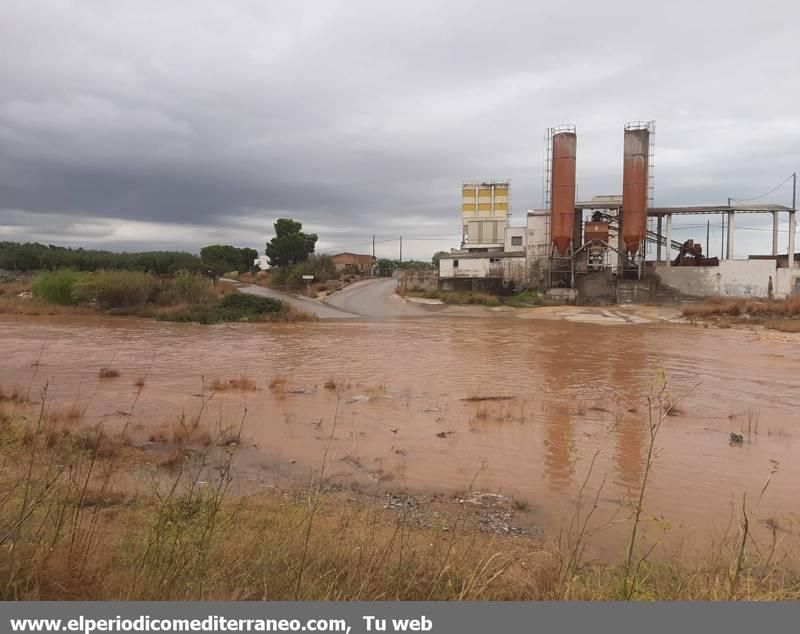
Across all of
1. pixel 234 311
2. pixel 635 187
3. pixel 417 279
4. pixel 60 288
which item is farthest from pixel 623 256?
pixel 60 288

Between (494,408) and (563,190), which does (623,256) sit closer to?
(563,190)

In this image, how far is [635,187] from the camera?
130ft

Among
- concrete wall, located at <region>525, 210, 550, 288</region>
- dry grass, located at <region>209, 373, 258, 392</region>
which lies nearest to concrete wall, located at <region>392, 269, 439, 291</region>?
concrete wall, located at <region>525, 210, 550, 288</region>

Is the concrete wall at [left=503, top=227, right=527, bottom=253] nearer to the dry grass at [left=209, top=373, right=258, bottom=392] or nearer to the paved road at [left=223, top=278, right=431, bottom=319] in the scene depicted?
the paved road at [left=223, top=278, right=431, bottom=319]

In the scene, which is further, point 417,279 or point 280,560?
point 417,279

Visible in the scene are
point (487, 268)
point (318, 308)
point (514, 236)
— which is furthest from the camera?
point (514, 236)

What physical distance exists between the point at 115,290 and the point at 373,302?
1761 centimetres

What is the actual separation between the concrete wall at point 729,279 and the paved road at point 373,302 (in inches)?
725

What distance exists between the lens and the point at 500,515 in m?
5.67

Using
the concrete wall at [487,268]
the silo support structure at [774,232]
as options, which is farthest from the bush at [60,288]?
the silo support structure at [774,232]

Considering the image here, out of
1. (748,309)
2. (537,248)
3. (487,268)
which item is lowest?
(748,309)

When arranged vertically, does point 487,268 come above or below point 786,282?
above

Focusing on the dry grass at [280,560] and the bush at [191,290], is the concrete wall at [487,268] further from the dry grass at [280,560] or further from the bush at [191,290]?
the dry grass at [280,560]

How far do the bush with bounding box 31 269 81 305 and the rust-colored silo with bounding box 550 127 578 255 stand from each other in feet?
104
